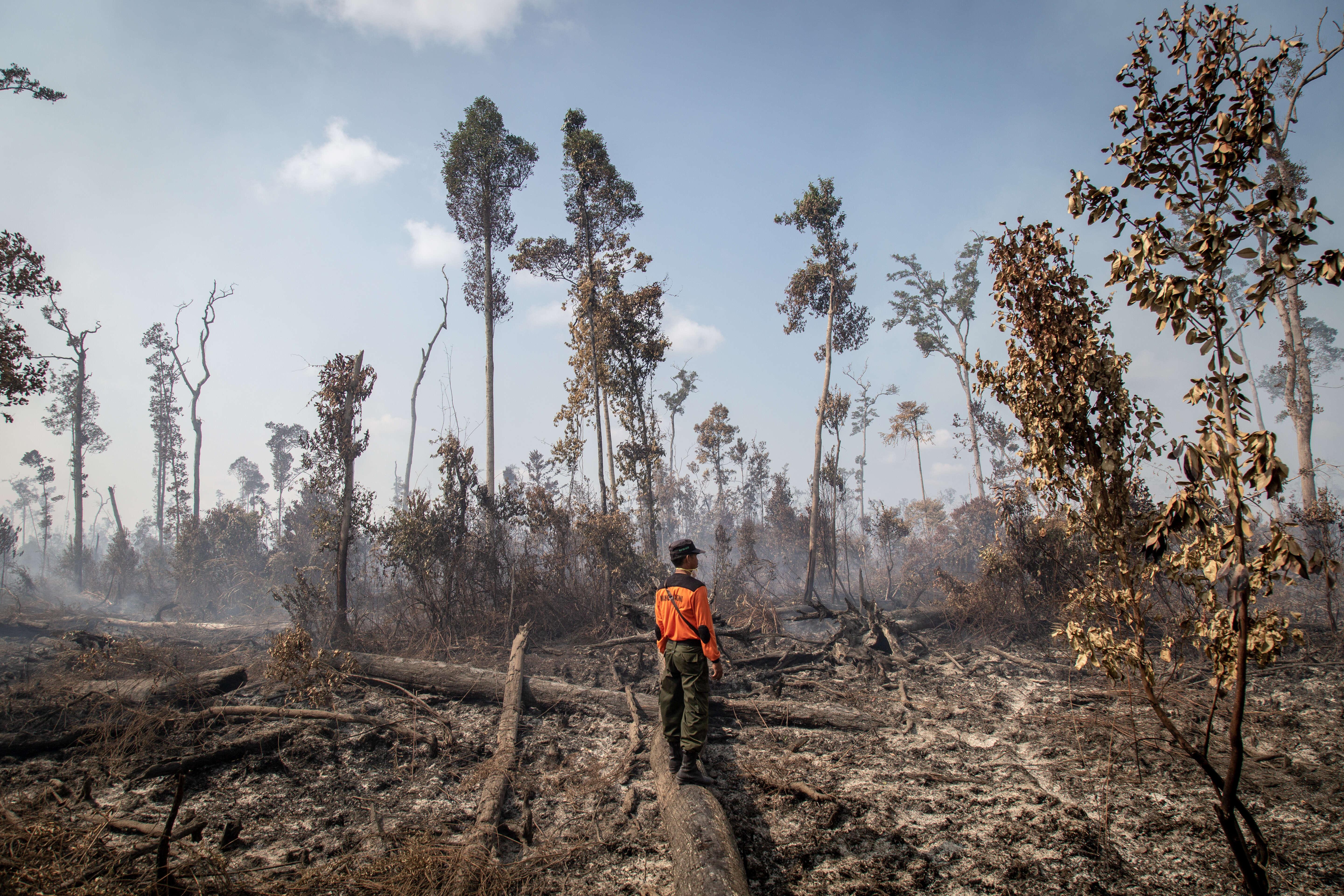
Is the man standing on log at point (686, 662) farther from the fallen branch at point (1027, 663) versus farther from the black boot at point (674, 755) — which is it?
the fallen branch at point (1027, 663)

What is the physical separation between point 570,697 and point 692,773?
2985mm

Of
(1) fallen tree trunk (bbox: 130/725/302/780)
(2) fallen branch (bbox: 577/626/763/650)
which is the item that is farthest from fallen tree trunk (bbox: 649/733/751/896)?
(1) fallen tree trunk (bbox: 130/725/302/780)

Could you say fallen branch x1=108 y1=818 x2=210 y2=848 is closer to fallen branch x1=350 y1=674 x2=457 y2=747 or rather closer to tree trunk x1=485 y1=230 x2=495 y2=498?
fallen branch x1=350 y1=674 x2=457 y2=747

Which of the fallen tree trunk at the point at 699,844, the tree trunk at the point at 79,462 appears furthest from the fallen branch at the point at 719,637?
the tree trunk at the point at 79,462

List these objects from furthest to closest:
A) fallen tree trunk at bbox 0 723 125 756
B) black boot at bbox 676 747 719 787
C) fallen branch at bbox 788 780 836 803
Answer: fallen tree trunk at bbox 0 723 125 756, fallen branch at bbox 788 780 836 803, black boot at bbox 676 747 719 787

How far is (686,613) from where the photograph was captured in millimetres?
4684

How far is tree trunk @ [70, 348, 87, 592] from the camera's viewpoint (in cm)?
2653

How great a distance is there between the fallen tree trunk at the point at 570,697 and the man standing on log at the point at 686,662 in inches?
66.0

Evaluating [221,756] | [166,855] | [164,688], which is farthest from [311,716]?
[166,855]

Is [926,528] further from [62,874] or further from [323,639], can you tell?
[62,874]

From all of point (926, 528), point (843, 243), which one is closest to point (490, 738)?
point (843, 243)

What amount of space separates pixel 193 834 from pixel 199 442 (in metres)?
33.3

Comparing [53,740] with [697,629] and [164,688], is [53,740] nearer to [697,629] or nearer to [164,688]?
[164,688]

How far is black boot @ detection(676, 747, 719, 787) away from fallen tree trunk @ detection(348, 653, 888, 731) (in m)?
1.92
